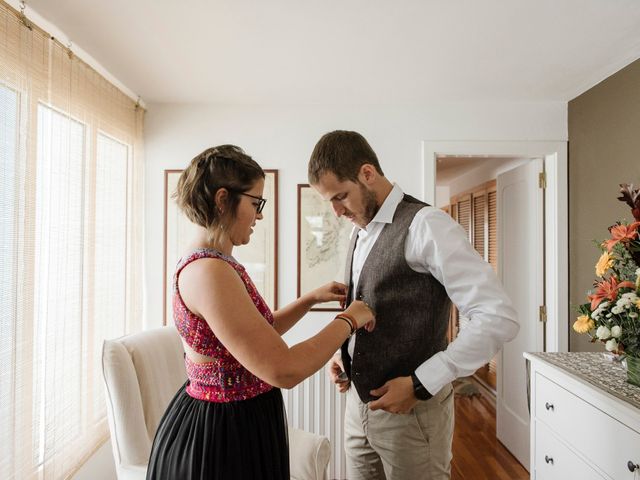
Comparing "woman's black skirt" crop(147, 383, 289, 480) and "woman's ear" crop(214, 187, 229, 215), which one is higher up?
"woman's ear" crop(214, 187, 229, 215)

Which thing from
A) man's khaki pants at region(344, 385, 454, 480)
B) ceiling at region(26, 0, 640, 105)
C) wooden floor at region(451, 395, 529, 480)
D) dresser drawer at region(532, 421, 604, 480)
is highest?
ceiling at region(26, 0, 640, 105)

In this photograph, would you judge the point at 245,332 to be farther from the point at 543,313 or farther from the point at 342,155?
the point at 543,313

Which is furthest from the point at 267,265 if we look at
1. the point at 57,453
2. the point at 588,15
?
the point at 588,15

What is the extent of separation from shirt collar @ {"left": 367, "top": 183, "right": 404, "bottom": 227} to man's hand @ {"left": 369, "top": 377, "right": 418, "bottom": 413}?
1.51 ft

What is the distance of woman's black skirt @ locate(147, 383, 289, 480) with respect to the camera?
102 centimetres

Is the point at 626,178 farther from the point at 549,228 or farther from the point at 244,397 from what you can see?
the point at 244,397

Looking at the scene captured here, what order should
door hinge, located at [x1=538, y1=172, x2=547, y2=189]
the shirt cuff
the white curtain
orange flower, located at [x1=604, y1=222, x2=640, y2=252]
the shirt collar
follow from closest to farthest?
the shirt cuff, the shirt collar, orange flower, located at [x1=604, y1=222, x2=640, y2=252], the white curtain, door hinge, located at [x1=538, y1=172, x2=547, y2=189]

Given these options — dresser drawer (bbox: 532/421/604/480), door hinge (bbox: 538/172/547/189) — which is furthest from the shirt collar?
door hinge (bbox: 538/172/547/189)

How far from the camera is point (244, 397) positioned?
42.1 inches

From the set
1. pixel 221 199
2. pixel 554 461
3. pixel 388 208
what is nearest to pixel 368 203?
pixel 388 208

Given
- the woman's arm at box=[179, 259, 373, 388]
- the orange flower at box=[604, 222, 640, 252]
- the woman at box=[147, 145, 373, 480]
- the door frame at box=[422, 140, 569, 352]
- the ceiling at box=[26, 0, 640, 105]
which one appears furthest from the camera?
the door frame at box=[422, 140, 569, 352]

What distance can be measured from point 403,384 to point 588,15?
168cm

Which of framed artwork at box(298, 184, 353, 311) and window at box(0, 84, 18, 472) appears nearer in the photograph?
window at box(0, 84, 18, 472)

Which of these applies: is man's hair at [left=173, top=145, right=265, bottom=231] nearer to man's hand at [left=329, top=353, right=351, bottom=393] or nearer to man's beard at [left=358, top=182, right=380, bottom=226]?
man's beard at [left=358, top=182, right=380, bottom=226]
